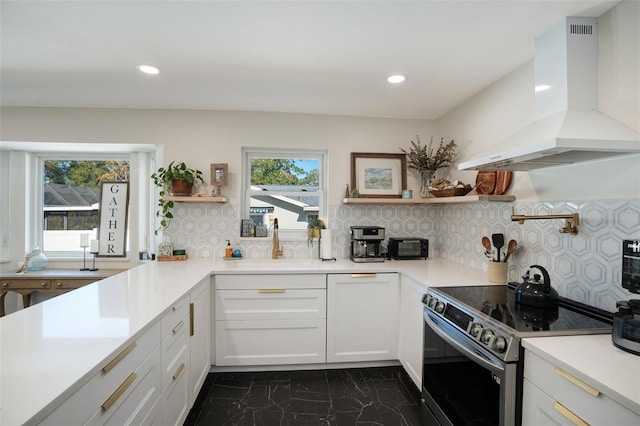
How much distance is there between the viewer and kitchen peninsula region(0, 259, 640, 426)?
765mm

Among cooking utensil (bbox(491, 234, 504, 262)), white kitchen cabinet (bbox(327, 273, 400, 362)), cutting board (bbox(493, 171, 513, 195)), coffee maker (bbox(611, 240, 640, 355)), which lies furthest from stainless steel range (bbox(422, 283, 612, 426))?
cutting board (bbox(493, 171, 513, 195))

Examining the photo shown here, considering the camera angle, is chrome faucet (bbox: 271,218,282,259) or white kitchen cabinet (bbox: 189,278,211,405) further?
chrome faucet (bbox: 271,218,282,259)

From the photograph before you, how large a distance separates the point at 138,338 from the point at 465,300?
160 cm

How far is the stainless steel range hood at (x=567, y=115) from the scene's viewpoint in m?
1.22

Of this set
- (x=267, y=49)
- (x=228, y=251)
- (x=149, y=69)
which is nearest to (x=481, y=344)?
(x=267, y=49)

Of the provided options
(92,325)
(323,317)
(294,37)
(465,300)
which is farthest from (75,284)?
(465,300)

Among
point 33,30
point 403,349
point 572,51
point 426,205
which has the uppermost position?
point 33,30

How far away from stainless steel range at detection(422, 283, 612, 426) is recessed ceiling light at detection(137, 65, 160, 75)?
2.39 m

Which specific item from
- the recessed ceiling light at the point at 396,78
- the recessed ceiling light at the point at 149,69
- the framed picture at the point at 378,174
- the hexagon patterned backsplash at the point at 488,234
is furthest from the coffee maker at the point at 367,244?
the recessed ceiling light at the point at 149,69

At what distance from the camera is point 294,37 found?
164 cm

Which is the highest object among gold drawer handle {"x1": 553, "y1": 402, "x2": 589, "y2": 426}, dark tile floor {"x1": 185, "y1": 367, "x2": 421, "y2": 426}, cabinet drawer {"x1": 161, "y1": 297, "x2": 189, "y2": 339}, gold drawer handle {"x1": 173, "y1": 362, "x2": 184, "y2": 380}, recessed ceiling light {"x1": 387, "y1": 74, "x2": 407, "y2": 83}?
recessed ceiling light {"x1": 387, "y1": 74, "x2": 407, "y2": 83}

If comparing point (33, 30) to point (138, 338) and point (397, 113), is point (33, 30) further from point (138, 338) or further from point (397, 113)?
point (397, 113)

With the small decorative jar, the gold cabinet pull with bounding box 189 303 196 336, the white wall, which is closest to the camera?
the white wall

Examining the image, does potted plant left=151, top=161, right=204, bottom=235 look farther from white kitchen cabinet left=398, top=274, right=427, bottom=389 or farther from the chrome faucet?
white kitchen cabinet left=398, top=274, right=427, bottom=389
